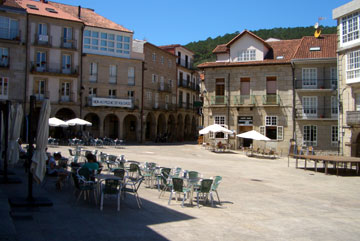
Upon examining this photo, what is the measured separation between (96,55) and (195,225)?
34.8 m

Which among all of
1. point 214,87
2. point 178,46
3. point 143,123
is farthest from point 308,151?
point 178,46

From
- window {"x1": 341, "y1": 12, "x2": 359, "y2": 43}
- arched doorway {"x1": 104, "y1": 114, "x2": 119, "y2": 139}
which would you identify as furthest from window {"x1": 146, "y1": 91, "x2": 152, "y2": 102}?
window {"x1": 341, "y1": 12, "x2": 359, "y2": 43}

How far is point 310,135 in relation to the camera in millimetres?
34125

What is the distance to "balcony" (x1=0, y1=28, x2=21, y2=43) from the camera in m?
34.8

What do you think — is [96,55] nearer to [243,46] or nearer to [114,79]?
[114,79]

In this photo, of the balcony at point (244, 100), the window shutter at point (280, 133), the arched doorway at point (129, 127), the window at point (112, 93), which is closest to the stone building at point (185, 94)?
the arched doorway at point (129, 127)

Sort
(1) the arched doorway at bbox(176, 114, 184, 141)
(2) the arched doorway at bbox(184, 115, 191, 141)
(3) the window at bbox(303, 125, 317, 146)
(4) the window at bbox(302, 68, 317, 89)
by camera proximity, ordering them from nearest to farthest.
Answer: (3) the window at bbox(303, 125, 317, 146) < (4) the window at bbox(302, 68, 317, 89) < (1) the arched doorway at bbox(176, 114, 184, 141) < (2) the arched doorway at bbox(184, 115, 191, 141)

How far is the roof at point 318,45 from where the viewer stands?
34406mm

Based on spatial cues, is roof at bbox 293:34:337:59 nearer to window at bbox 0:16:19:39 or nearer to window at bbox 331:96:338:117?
window at bbox 331:96:338:117

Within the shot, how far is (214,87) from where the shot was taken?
3719 cm

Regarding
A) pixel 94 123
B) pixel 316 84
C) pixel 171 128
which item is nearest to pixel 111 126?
pixel 94 123

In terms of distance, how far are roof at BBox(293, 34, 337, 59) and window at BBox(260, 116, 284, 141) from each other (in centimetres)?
641

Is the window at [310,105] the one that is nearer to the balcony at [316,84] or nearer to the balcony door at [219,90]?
the balcony at [316,84]

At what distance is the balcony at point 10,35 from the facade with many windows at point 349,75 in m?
29.0
